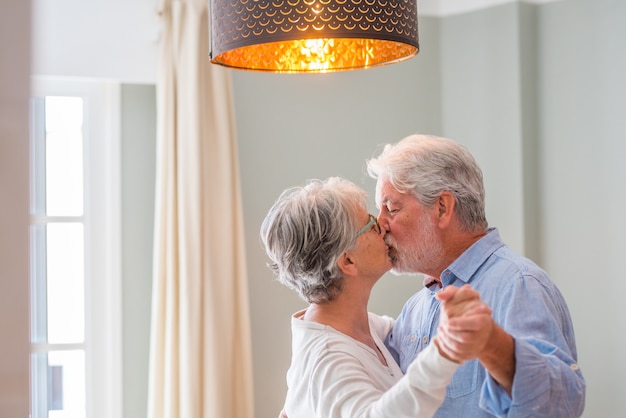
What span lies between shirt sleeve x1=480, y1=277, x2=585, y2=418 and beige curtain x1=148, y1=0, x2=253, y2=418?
1894 millimetres

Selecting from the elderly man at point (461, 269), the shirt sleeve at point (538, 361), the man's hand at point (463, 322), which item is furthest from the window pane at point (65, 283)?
the man's hand at point (463, 322)

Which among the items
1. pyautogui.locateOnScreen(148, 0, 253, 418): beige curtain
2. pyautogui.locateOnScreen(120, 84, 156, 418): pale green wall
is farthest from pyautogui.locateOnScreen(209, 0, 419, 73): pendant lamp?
pyautogui.locateOnScreen(120, 84, 156, 418): pale green wall

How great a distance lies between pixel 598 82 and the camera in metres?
3.60

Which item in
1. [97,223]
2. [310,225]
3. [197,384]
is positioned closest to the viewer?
[310,225]

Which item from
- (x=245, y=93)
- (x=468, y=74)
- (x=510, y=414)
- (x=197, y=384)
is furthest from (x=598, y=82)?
(x=510, y=414)

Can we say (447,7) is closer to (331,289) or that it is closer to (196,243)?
(196,243)

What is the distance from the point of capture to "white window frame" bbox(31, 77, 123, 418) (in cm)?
355

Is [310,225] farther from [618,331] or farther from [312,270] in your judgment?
[618,331]

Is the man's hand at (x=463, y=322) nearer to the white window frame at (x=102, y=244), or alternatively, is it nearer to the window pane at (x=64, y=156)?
the white window frame at (x=102, y=244)

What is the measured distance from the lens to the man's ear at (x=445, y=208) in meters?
1.98

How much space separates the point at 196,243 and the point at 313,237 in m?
1.60

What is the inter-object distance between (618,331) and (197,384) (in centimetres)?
188

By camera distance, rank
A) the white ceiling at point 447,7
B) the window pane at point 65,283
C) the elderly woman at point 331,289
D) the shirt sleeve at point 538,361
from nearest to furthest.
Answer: the shirt sleeve at point 538,361 → the elderly woman at point 331,289 → the window pane at point 65,283 → the white ceiling at point 447,7

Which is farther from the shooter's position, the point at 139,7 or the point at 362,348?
the point at 139,7
